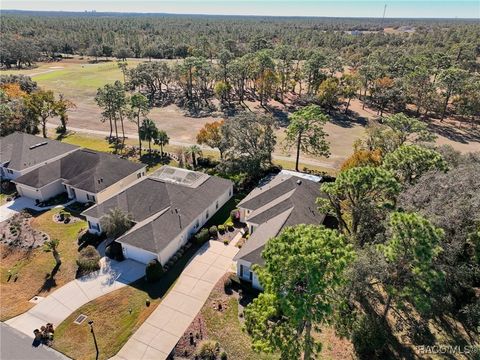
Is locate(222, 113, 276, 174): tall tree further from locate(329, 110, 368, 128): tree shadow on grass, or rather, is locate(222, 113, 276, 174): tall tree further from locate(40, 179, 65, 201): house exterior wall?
locate(329, 110, 368, 128): tree shadow on grass

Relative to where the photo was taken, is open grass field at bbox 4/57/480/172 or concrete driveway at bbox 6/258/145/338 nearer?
concrete driveway at bbox 6/258/145/338

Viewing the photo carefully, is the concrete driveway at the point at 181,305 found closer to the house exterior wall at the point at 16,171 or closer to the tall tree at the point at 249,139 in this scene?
the tall tree at the point at 249,139

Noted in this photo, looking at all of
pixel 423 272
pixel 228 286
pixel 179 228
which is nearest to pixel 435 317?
pixel 423 272

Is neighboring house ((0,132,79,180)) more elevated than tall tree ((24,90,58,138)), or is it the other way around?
tall tree ((24,90,58,138))

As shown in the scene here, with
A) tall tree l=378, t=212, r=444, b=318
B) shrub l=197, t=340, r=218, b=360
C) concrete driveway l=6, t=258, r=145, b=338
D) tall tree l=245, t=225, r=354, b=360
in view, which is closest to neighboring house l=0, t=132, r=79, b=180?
concrete driveway l=6, t=258, r=145, b=338

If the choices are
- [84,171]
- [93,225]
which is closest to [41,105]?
[84,171]

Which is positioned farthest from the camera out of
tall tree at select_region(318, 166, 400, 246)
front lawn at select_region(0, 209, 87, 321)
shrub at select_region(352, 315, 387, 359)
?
front lawn at select_region(0, 209, 87, 321)

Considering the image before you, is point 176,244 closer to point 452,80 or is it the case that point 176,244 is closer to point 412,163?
point 412,163

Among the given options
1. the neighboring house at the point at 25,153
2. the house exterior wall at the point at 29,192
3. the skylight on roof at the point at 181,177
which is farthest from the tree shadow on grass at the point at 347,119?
the house exterior wall at the point at 29,192
